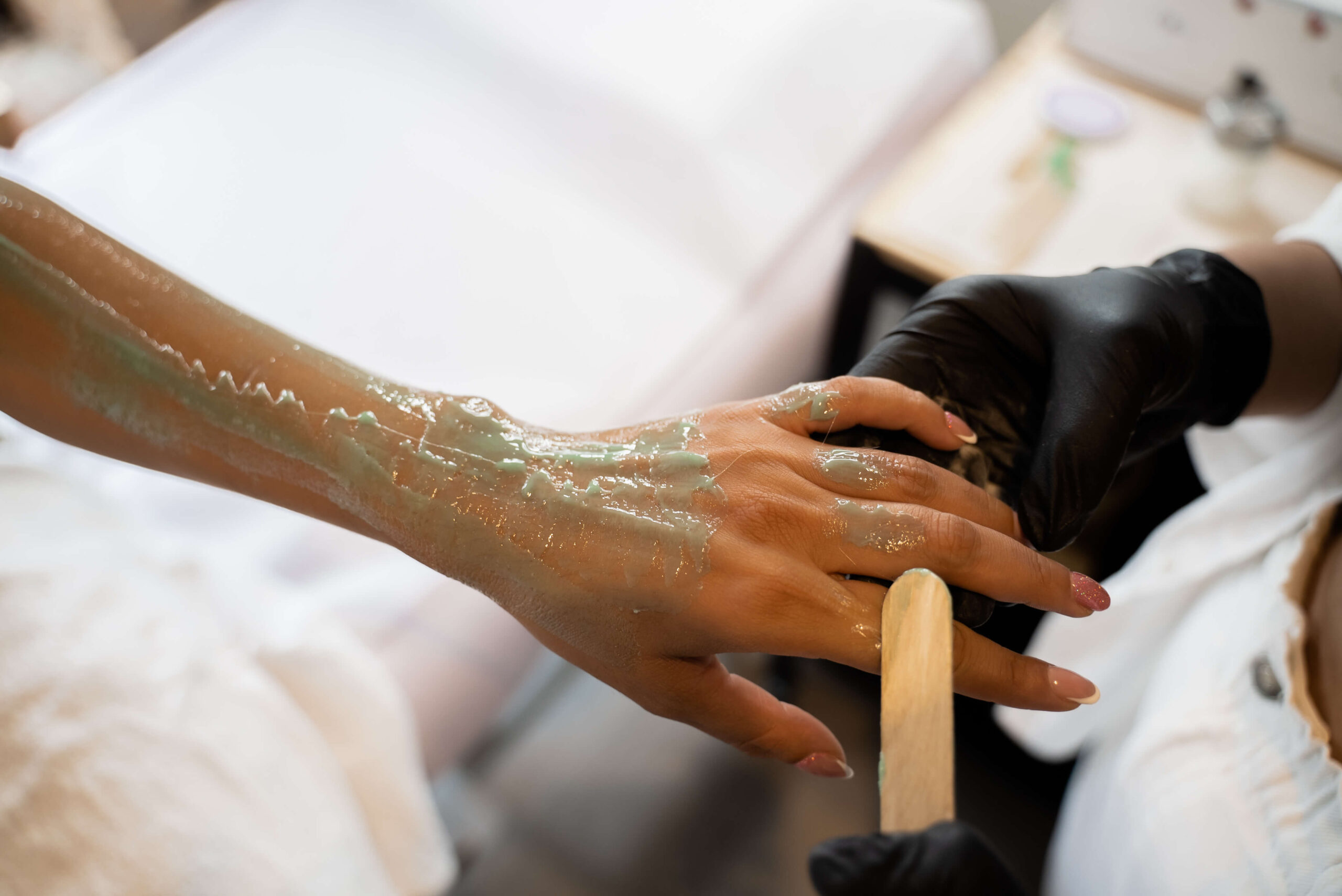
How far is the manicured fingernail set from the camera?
627 millimetres

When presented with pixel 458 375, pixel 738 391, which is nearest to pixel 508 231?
pixel 458 375

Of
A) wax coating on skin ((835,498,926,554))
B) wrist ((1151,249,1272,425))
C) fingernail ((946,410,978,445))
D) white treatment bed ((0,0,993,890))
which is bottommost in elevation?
white treatment bed ((0,0,993,890))

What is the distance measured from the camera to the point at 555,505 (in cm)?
68

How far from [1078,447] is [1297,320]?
33cm

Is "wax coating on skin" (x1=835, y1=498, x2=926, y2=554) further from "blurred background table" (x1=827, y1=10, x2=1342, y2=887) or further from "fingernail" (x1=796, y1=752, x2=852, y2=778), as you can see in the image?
"blurred background table" (x1=827, y1=10, x2=1342, y2=887)

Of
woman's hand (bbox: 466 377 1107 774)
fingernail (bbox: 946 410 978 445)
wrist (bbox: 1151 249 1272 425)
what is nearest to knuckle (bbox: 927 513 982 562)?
woman's hand (bbox: 466 377 1107 774)

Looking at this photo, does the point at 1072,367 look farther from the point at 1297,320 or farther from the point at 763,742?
the point at 763,742

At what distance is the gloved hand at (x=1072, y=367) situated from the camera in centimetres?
66

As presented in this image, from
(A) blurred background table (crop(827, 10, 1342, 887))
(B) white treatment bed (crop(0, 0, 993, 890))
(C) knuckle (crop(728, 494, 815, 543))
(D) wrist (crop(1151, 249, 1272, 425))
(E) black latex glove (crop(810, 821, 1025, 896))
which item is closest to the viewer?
(E) black latex glove (crop(810, 821, 1025, 896))

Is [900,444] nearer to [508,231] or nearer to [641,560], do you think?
[641,560]

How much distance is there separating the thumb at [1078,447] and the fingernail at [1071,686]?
4.0 inches

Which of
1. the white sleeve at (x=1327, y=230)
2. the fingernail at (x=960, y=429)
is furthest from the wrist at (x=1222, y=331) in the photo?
the fingernail at (x=960, y=429)

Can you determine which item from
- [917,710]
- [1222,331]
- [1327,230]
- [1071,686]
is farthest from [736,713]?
[1327,230]

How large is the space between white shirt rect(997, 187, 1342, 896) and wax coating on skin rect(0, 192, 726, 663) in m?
0.51
